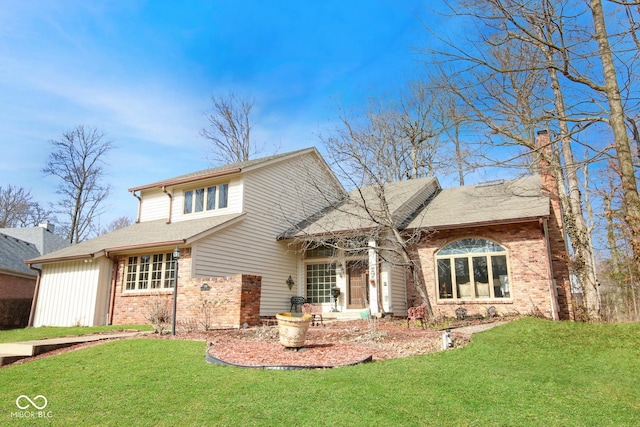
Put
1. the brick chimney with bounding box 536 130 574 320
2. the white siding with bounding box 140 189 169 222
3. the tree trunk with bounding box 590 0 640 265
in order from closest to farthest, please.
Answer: the tree trunk with bounding box 590 0 640 265 < the brick chimney with bounding box 536 130 574 320 < the white siding with bounding box 140 189 169 222

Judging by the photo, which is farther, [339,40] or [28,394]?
[339,40]

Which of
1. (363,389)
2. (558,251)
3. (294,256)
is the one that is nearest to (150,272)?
(294,256)

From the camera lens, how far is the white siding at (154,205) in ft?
61.0

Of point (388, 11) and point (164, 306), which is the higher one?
point (388, 11)

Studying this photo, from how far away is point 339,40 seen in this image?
1238 cm

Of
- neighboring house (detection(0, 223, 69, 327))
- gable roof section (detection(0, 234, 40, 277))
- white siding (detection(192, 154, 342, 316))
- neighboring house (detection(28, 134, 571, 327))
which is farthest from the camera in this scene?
gable roof section (detection(0, 234, 40, 277))

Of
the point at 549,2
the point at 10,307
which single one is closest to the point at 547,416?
the point at 549,2

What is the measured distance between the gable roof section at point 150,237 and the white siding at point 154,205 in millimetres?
683

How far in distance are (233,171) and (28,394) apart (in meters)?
10.9

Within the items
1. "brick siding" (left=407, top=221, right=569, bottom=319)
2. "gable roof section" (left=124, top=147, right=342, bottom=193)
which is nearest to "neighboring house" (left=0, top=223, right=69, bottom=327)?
→ "gable roof section" (left=124, top=147, right=342, bottom=193)

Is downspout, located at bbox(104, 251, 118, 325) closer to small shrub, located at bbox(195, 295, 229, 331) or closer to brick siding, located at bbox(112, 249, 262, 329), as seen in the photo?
brick siding, located at bbox(112, 249, 262, 329)

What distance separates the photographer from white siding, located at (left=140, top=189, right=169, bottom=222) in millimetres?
18578

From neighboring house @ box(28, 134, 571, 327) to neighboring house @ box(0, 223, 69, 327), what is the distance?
1.13 metres

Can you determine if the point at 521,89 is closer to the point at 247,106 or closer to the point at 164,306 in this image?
the point at 164,306
